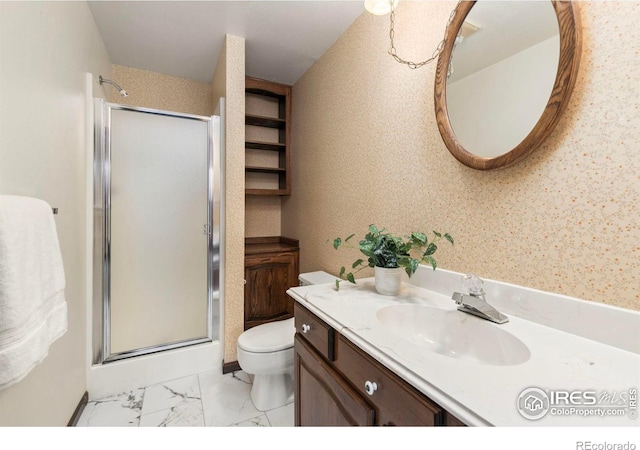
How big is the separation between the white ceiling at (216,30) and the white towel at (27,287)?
1.49 meters

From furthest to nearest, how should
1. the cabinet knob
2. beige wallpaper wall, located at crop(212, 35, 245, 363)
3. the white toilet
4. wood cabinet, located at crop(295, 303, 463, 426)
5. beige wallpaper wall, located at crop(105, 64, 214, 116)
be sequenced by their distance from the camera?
beige wallpaper wall, located at crop(105, 64, 214, 116)
beige wallpaper wall, located at crop(212, 35, 245, 363)
the white toilet
the cabinet knob
wood cabinet, located at crop(295, 303, 463, 426)

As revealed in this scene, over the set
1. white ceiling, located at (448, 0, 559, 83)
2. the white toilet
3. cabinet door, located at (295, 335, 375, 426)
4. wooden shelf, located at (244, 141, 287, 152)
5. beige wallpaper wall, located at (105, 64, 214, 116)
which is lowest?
the white toilet

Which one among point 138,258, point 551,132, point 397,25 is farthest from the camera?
point 138,258

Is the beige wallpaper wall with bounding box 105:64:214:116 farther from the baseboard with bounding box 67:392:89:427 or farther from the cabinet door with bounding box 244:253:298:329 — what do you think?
the baseboard with bounding box 67:392:89:427

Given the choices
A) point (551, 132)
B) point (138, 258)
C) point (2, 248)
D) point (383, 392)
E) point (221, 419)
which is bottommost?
point (221, 419)

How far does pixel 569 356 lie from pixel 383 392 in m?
0.46

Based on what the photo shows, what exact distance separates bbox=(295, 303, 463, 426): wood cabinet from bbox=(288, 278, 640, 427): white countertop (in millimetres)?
39

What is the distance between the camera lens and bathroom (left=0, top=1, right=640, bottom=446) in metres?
0.73

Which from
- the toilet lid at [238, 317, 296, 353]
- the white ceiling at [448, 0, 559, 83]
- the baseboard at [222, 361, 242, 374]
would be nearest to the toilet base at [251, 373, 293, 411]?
the toilet lid at [238, 317, 296, 353]

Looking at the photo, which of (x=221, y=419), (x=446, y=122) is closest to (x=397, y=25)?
(x=446, y=122)

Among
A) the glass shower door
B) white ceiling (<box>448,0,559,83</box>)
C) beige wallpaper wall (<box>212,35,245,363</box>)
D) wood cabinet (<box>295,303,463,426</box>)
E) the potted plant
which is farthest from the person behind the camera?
beige wallpaper wall (<box>212,35,245,363</box>)

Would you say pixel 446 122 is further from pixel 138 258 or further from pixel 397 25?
pixel 138 258

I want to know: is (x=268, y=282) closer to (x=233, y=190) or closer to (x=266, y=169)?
(x=233, y=190)

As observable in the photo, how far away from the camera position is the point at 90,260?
1.66 m
